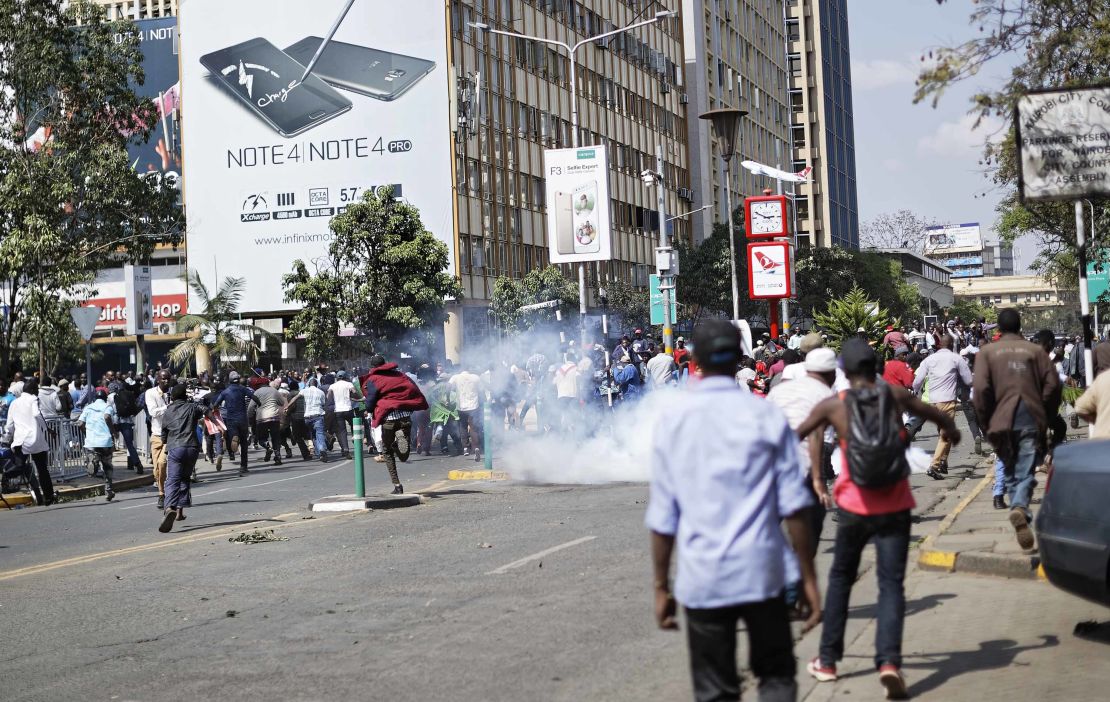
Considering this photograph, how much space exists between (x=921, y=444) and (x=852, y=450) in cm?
1615

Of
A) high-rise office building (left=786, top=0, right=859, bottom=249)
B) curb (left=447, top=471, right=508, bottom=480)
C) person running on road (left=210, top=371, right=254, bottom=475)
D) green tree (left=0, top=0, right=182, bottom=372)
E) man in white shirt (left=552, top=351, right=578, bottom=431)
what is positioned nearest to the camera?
Result: curb (left=447, top=471, right=508, bottom=480)

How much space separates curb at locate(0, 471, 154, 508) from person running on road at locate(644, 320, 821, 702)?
1887 centimetres

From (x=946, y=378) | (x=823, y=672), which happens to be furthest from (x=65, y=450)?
(x=823, y=672)

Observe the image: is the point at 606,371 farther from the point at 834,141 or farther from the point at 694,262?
the point at 834,141

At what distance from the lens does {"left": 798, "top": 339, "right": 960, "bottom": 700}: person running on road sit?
20.5 feet

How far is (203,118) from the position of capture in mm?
56906

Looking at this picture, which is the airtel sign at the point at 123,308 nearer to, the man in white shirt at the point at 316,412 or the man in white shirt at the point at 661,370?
the man in white shirt at the point at 316,412

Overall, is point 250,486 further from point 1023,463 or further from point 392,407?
point 1023,463

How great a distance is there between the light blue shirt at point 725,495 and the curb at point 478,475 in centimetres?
1530

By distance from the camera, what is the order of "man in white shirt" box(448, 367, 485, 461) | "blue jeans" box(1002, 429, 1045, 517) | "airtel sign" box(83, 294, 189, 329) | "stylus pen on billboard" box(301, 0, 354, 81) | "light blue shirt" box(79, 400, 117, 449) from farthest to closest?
"airtel sign" box(83, 294, 189, 329) → "stylus pen on billboard" box(301, 0, 354, 81) → "man in white shirt" box(448, 367, 485, 461) → "light blue shirt" box(79, 400, 117, 449) → "blue jeans" box(1002, 429, 1045, 517)

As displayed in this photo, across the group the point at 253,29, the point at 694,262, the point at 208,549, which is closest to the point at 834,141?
the point at 694,262

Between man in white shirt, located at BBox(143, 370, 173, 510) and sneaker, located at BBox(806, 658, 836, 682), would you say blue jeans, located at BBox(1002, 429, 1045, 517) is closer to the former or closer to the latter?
sneaker, located at BBox(806, 658, 836, 682)

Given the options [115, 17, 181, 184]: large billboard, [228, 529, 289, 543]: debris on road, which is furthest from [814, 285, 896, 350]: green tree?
[115, 17, 181, 184]: large billboard

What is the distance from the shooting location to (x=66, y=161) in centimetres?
2844
